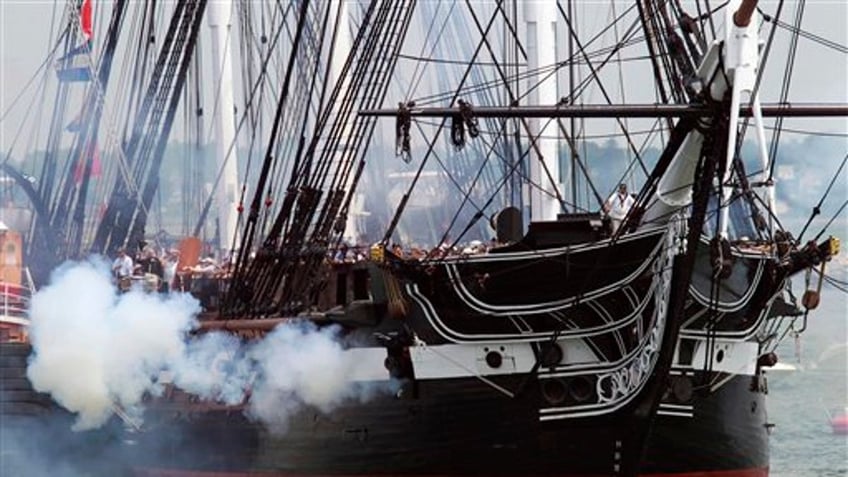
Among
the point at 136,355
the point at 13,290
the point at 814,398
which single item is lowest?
the point at 814,398

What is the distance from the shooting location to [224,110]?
49.4 meters

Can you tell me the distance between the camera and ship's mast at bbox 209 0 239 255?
48438 millimetres

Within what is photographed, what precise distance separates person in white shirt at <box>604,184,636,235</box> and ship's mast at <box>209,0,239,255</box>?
22872mm

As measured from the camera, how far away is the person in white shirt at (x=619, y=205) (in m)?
26.1

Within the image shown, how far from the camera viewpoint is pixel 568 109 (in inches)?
906

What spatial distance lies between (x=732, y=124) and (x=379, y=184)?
37.5 meters

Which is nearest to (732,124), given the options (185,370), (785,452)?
(185,370)

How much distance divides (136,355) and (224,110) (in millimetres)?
18587

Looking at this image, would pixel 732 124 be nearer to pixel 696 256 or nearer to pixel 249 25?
pixel 696 256

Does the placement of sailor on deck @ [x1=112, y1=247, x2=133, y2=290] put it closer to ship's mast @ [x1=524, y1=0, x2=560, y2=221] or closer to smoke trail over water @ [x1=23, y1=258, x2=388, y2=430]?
smoke trail over water @ [x1=23, y1=258, x2=388, y2=430]

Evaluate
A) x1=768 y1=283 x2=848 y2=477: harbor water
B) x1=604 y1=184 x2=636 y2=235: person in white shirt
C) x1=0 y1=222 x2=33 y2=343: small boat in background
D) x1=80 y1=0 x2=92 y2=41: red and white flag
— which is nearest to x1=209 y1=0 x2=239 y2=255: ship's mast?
x1=80 y1=0 x2=92 y2=41: red and white flag

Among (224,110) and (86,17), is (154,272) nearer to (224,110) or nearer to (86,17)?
(86,17)

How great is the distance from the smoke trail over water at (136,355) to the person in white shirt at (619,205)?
4971 mm

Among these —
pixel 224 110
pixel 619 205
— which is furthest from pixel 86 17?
pixel 619 205
